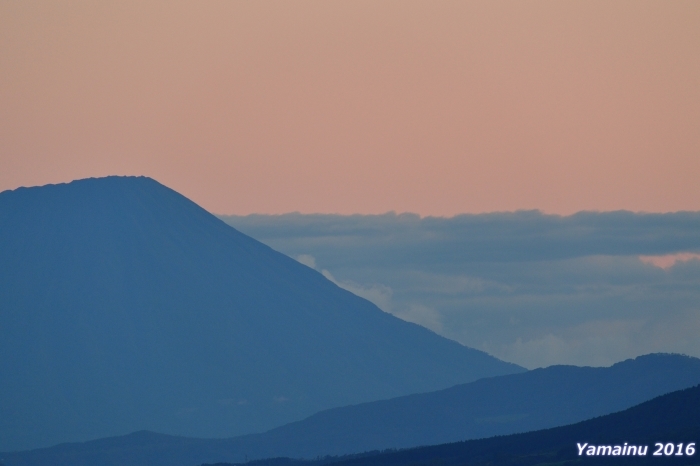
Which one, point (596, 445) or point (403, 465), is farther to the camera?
point (403, 465)

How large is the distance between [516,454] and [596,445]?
1149cm

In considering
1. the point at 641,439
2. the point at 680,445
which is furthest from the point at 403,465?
the point at 680,445

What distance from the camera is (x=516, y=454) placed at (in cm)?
18450

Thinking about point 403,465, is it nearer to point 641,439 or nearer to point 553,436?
point 553,436

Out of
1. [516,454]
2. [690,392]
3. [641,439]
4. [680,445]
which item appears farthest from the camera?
[690,392]

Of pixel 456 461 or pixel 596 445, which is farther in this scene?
pixel 456 461

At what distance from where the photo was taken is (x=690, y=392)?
7741 inches

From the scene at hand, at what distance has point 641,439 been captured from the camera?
172750 mm

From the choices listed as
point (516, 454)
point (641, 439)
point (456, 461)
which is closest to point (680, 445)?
point (641, 439)

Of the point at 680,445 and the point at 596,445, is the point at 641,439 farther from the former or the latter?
the point at 680,445

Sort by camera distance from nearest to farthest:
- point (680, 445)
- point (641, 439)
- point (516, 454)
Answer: point (680, 445)
point (641, 439)
point (516, 454)

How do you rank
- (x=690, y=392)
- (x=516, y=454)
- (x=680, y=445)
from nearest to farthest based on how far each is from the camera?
(x=680, y=445) < (x=516, y=454) < (x=690, y=392)

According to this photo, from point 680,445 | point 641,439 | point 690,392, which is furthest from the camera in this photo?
point 690,392

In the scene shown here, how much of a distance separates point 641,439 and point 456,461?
110 feet
